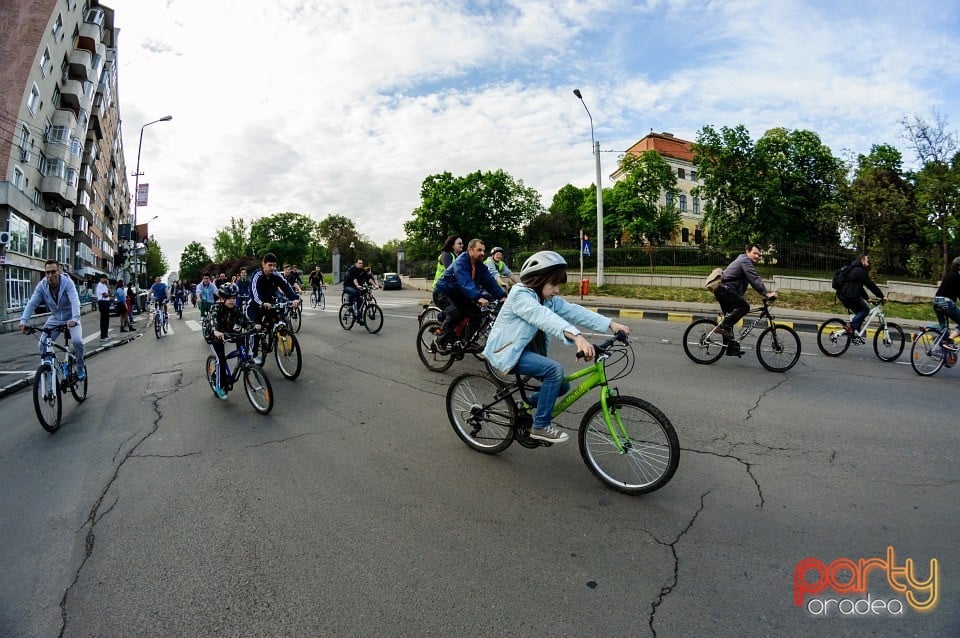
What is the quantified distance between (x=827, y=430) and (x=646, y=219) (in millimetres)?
47049

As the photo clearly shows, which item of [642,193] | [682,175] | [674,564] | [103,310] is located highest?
[682,175]

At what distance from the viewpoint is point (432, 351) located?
8.11m

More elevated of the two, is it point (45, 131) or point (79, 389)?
point (45, 131)

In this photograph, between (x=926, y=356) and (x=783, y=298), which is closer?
(x=926, y=356)

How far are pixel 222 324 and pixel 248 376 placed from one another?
84 cm

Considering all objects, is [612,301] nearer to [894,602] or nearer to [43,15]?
[894,602]

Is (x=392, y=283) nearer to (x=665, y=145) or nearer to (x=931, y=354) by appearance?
(x=931, y=354)

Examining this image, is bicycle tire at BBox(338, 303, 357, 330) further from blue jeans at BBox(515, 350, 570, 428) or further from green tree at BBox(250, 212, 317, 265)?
green tree at BBox(250, 212, 317, 265)

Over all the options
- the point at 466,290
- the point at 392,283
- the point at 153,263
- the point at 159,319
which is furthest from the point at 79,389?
the point at 153,263

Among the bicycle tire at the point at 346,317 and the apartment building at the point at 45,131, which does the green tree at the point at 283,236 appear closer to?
the apartment building at the point at 45,131

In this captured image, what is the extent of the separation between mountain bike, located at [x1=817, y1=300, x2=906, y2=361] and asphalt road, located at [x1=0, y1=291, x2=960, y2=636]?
293 centimetres

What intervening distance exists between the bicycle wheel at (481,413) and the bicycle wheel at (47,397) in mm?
4675

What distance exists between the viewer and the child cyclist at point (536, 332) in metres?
3.76

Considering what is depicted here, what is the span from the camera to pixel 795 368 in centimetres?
809
